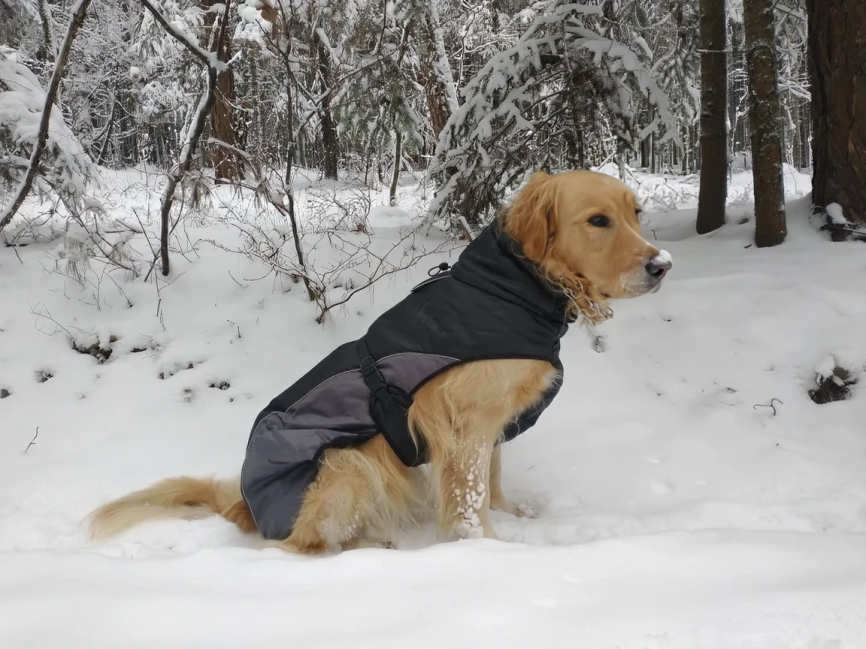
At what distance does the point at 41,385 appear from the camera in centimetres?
391

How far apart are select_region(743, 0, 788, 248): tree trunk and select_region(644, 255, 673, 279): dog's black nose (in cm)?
263

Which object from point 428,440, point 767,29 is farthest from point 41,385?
point 767,29

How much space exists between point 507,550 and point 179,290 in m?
3.88

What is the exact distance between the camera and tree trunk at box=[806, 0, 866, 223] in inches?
146

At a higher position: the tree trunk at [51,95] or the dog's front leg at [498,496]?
the tree trunk at [51,95]

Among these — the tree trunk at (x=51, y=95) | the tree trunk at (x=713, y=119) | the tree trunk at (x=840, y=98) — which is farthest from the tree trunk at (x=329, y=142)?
the tree trunk at (x=840, y=98)

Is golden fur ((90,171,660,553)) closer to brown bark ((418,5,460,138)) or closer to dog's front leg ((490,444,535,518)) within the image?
dog's front leg ((490,444,535,518))

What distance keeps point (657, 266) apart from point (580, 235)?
33 centimetres

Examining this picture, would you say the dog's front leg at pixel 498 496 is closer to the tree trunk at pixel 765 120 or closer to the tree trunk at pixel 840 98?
the tree trunk at pixel 765 120

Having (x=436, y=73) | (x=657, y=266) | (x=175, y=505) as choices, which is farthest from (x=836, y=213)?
(x=436, y=73)

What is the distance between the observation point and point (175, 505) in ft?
8.03

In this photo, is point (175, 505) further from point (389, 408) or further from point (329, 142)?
point (329, 142)

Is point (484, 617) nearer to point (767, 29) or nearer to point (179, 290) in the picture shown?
point (179, 290)

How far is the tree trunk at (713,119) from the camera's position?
4754 millimetres
